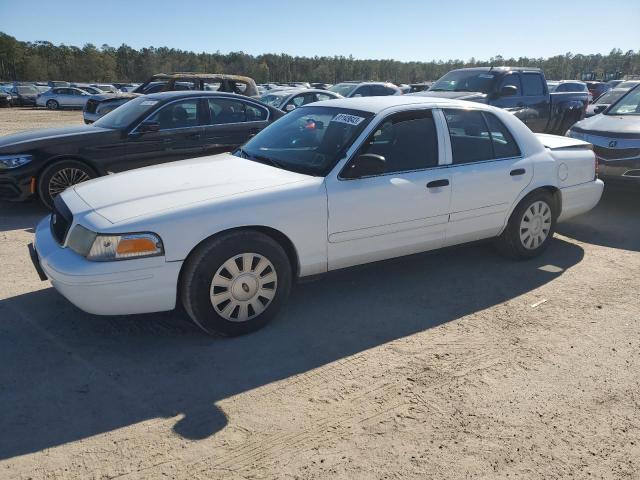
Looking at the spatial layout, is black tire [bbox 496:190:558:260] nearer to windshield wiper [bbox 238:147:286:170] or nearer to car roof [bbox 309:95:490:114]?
car roof [bbox 309:95:490:114]

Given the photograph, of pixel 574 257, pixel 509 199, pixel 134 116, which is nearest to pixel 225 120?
pixel 134 116

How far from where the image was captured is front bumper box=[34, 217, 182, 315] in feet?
10.7

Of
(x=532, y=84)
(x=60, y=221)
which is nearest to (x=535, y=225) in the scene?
(x=60, y=221)

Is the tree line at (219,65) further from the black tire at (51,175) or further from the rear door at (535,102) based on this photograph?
the black tire at (51,175)

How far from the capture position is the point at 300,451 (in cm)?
262

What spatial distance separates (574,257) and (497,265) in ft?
3.03

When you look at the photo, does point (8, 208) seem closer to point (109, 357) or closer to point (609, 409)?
point (109, 357)

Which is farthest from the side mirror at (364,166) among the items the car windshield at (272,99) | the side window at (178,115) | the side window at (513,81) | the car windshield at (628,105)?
the car windshield at (272,99)

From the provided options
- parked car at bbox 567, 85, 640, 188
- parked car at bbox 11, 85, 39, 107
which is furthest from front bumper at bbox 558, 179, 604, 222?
parked car at bbox 11, 85, 39, 107

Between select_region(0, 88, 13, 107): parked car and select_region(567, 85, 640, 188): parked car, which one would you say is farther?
select_region(0, 88, 13, 107): parked car

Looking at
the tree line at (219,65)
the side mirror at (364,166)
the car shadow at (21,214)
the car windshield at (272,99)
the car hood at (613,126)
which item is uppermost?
the tree line at (219,65)

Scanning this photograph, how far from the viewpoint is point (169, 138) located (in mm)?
7359

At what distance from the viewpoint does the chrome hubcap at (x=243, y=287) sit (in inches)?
140

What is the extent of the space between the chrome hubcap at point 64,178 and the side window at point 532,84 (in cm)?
849
